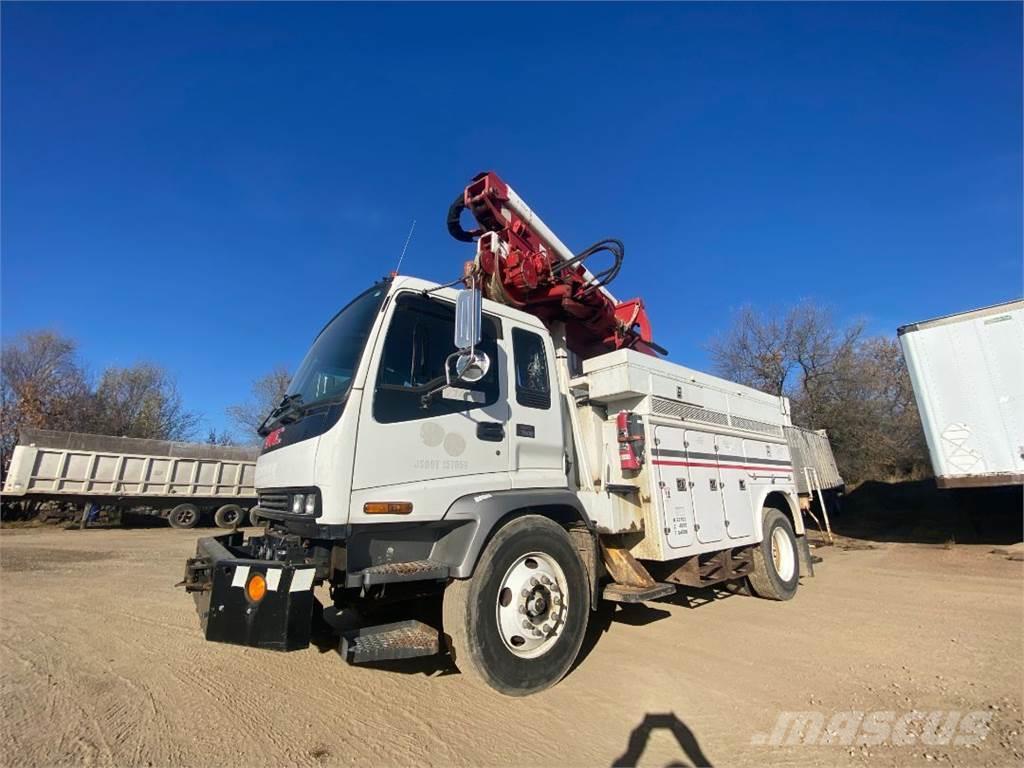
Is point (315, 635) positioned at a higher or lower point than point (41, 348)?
lower

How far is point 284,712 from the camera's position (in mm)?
3107

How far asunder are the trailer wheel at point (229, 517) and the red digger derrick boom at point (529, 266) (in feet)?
55.7

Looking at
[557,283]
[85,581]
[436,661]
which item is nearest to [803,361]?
[557,283]

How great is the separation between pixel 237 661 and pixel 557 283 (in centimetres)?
438

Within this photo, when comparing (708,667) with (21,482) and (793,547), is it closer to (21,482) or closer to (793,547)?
(793,547)

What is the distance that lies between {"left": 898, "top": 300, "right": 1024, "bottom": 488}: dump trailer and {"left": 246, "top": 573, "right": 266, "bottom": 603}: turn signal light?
11332 millimetres

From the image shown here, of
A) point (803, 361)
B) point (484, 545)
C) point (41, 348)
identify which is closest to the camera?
point (484, 545)

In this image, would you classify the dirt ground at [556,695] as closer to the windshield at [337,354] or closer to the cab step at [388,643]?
the cab step at [388,643]

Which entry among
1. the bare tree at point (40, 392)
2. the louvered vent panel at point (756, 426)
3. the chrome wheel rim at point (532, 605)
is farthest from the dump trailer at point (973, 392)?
the bare tree at point (40, 392)

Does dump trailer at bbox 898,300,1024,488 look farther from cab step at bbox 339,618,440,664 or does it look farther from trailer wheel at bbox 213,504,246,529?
trailer wheel at bbox 213,504,246,529

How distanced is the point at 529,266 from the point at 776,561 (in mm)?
5171

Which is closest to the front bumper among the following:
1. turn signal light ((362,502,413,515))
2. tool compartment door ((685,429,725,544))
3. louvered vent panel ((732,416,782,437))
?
turn signal light ((362,502,413,515))

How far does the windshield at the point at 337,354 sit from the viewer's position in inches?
134

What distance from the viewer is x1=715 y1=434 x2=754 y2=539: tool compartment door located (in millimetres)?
5582
